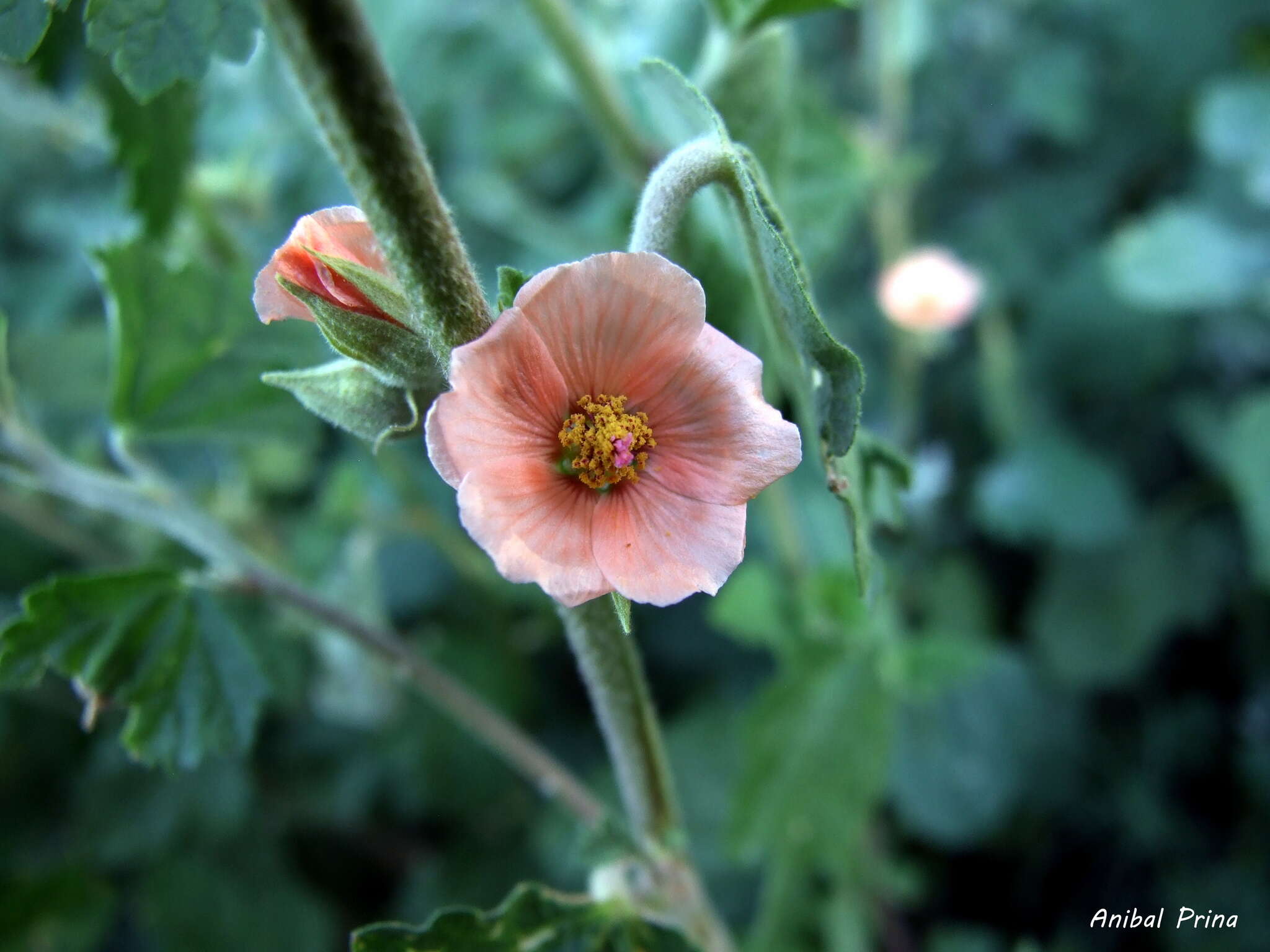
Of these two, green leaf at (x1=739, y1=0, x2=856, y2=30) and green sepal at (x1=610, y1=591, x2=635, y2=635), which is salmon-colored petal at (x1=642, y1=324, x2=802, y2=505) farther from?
green leaf at (x1=739, y1=0, x2=856, y2=30)

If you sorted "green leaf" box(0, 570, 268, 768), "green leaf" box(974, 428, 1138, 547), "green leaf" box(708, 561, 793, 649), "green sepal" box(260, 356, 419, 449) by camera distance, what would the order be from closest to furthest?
1. "green sepal" box(260, 356, 419, 449)
2. "green leaf" box(0, 570, 268, 768)
3. "green leaf" box(708, 561, 793, 649)
4. "green leaf" box(974, 428, 1138, 547)

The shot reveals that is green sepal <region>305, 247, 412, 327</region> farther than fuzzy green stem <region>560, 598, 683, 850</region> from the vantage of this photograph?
No

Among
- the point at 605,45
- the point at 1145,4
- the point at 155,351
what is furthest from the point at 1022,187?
the point at 155,351

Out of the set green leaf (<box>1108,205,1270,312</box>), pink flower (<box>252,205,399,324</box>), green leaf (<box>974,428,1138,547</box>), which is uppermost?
green leaf (<box>1108,205,1270,312</box>)

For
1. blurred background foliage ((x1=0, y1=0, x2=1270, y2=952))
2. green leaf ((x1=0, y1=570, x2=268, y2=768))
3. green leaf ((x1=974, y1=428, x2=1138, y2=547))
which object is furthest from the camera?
green leaf ((x1=974, y1=428, x2=1138, y2=547))

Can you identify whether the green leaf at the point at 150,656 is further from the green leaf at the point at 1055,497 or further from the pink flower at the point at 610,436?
the green leaf at the point at 1055,497

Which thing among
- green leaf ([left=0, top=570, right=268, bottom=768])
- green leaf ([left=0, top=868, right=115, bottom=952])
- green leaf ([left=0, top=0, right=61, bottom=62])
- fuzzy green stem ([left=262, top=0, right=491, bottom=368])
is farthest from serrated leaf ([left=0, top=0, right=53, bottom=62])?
green leaf ([left=0, top=868, right=115, bottom=952])

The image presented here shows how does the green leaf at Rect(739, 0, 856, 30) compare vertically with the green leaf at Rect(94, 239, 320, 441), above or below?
above
